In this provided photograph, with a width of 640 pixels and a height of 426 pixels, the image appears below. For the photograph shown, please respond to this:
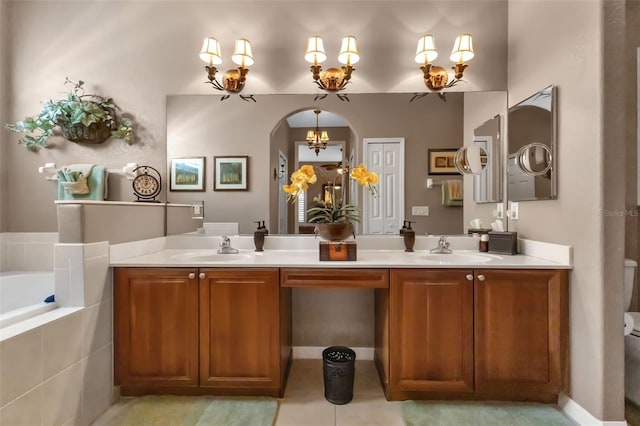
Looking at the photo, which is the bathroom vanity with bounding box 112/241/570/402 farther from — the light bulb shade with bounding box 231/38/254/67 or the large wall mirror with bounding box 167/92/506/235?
the light bulb shade with bounding box 231/38/254/67

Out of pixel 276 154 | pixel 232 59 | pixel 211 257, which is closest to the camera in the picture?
pixel 211 257

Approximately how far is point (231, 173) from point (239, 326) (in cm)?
115

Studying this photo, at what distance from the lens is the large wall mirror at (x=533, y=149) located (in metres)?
1.77

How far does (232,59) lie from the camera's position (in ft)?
7.32

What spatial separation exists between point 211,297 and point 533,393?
74.7 inches

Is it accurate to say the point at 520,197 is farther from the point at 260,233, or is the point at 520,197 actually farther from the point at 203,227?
the point at 203,227

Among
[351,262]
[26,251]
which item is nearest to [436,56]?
[351,262]

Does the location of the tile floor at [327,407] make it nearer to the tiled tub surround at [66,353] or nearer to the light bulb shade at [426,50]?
the tiled tub surround at [66,353]

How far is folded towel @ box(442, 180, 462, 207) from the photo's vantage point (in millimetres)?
2258

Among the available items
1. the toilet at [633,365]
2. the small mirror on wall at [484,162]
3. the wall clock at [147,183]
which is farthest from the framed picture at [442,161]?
the wall clock at [147,183]

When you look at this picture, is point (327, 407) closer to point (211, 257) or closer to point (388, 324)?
point (388, 324)

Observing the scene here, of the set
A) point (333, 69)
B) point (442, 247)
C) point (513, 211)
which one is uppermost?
point (333, 69)

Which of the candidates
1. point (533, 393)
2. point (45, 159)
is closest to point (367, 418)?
point (533, 393)

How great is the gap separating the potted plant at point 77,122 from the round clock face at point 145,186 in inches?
11.6
